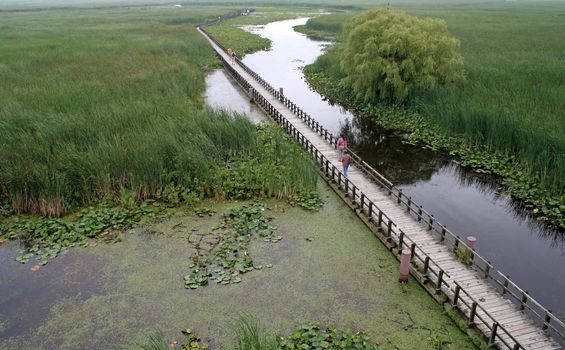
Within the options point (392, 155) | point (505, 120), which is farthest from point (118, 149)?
point (505, 120)

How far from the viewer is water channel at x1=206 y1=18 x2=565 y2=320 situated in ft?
52.4

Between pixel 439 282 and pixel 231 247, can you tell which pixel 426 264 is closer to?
pixel 439 282

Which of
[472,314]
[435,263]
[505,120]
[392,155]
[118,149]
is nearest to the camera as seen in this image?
[472,314]

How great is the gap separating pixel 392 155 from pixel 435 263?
15.2m

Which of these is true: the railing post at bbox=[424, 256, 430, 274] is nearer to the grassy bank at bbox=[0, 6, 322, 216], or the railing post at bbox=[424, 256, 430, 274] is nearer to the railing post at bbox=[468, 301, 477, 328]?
the railing post at bbox=[468, 301, 477, 328]

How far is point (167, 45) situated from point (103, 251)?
48.3m

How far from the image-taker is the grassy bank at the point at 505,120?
70.8 feet

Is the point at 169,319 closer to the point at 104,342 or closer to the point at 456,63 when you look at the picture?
the point at 104,342

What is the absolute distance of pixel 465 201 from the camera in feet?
71.3

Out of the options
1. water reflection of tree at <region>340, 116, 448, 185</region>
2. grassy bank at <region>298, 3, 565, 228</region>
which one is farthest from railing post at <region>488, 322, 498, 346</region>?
water reflection of tree at <region>340, 116, 448, 185</region>

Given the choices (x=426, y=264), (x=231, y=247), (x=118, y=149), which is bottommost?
(x=231, y=247)

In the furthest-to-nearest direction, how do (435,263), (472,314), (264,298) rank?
1. (264,298)
2. (435,263)
3. (472,314)

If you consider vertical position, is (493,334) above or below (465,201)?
above

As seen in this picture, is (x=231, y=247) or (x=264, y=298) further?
(x=231, y=247)
